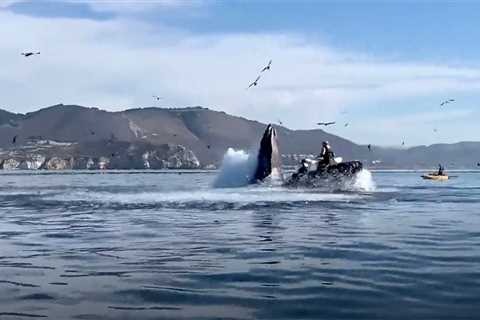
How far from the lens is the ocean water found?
12.0m

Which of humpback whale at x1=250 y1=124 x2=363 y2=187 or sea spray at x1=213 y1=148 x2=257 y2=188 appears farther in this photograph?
sea spray at x1=213 y1=148 x2=257 y2=188

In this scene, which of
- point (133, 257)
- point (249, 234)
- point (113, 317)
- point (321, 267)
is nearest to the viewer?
point (113, 317)

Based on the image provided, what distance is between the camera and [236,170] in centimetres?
7012

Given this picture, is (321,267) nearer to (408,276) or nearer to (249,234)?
(408,276)

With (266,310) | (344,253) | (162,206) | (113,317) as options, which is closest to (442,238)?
(344,253)

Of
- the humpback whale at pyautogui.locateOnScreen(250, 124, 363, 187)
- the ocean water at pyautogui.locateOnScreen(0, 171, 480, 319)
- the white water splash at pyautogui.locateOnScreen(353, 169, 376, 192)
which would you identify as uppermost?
the humpback whale at pyautogui.locateOnScreen(250, 124, 363, 187)

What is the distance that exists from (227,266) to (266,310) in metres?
4.53

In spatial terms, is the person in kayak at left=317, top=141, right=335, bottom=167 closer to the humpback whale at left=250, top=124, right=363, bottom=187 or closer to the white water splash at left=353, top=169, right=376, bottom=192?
the humpback whale at left=250, top=124, right=363, bottom=187

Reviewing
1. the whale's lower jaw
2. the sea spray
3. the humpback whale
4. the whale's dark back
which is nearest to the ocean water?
the whale's lower jaw

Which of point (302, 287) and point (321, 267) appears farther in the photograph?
point (321, 267)

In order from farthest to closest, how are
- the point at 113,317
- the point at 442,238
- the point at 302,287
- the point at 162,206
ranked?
the point at 162,206 < the point at 442,238 < the point at 302,287 < the point at 113,317

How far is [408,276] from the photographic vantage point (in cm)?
1467

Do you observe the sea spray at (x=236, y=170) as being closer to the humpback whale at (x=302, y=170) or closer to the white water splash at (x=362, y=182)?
the humpback whale at (x=302, y=170)

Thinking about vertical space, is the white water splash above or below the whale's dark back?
below
